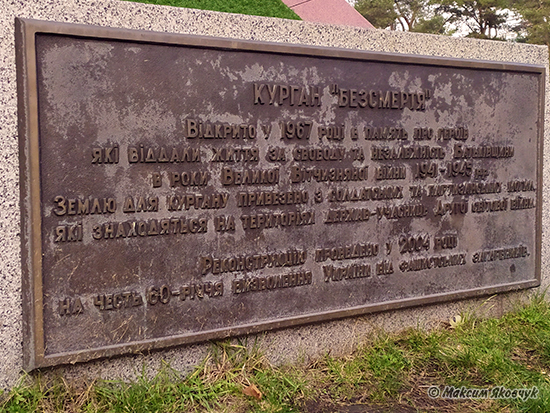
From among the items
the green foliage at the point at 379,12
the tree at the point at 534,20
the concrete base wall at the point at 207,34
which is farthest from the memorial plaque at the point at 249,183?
the green foliage at the point at 379,12

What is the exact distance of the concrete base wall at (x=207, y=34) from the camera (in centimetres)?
219

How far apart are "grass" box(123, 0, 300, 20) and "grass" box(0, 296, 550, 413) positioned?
9.24 ft

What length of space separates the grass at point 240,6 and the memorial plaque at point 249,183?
5.89ft

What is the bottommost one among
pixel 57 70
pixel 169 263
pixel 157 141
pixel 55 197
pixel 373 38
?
pixel 169 263

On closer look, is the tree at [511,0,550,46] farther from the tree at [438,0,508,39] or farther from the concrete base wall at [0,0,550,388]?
the concrete base wall at [0,0,550,388]

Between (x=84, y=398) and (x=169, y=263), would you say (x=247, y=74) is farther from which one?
(x=84, y=398)

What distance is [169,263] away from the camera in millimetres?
2463

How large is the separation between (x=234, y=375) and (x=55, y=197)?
1.20m

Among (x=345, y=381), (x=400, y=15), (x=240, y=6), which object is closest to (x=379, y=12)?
(x=400, y=15)

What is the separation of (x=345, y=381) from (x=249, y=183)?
3.82ft

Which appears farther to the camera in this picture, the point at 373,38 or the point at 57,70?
the point at 373,38

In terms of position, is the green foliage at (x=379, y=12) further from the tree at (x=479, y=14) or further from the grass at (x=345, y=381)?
the grass at (x=345, y=381)

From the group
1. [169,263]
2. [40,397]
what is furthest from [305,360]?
[40,397]

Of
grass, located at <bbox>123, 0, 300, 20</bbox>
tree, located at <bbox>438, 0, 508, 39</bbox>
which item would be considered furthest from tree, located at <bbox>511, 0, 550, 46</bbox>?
grass, located at <bbox>123, 0, 300, 20</bbox>
